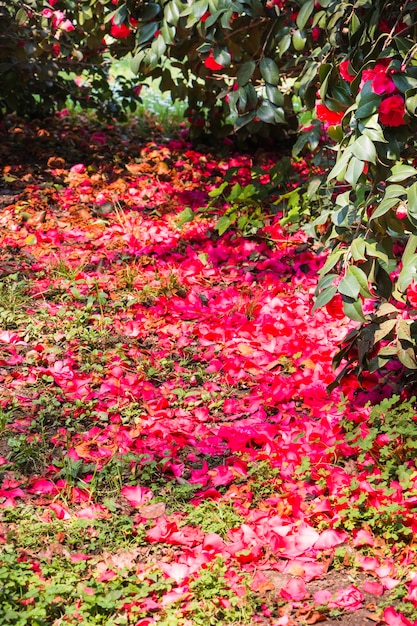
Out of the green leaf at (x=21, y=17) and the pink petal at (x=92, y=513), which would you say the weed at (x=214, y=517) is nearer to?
the pink petal at (x=92, y=513)

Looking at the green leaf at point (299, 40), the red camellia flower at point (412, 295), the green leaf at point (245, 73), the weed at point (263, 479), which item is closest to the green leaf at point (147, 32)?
the green leaf at point (245, 73)

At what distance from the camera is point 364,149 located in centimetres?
225

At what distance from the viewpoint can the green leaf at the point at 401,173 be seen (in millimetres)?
2266

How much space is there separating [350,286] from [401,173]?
35cm

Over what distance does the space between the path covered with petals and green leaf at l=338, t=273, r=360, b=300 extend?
0.64 metres

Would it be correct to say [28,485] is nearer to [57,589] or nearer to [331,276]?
[57,589]

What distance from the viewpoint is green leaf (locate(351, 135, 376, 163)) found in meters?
2.23

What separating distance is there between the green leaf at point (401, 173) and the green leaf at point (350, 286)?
297 mm

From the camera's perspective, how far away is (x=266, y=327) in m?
3.62

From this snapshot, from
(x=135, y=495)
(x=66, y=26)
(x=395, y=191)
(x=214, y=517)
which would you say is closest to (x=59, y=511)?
(x=135, y=495)

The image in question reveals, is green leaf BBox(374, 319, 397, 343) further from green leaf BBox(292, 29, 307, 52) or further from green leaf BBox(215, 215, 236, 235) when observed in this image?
green leaf BBox(215, 215, 236, 235)

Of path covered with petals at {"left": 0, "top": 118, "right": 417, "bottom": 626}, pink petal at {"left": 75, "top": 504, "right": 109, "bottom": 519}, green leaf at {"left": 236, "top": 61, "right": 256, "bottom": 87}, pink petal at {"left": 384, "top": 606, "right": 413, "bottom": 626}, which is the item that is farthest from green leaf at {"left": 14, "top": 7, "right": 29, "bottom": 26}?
pink petal at {"left": 384, "top": 606, "right": 413, "bottom": 626}

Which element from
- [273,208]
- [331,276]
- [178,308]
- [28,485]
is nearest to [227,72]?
[273,208]

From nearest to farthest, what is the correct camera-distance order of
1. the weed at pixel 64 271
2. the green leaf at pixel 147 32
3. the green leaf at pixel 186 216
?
the green leaf at pixel 147 32 → the weed at pixel 64 271 → the green leaf at pixel 186 216
